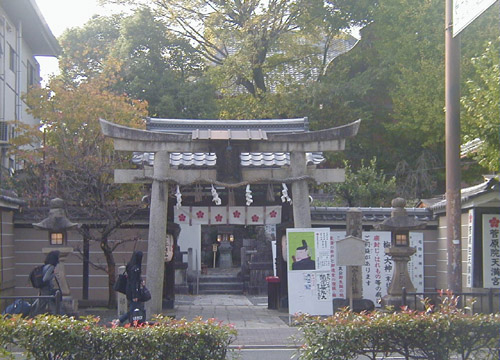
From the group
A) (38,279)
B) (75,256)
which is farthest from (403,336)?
(75,256)

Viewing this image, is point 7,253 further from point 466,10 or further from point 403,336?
point 466,10

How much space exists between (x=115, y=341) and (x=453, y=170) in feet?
22.6

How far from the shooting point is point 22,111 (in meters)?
29.2

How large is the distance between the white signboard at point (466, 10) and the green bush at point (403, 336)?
13.9 feet

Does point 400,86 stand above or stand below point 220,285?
above

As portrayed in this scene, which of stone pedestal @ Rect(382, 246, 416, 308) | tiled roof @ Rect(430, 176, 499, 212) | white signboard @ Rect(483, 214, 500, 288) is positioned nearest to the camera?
tiled roof @ Rect(430, 176, 499, 212)

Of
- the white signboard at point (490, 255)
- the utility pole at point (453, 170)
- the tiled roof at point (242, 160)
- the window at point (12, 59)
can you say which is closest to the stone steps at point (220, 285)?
the tiled roof at point (242, 160)

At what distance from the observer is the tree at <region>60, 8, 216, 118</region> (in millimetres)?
31875

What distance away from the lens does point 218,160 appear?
55.7ft

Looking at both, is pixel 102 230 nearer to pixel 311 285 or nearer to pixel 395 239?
pixel 311 285

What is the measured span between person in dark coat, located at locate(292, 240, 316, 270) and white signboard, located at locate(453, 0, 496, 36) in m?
7.63

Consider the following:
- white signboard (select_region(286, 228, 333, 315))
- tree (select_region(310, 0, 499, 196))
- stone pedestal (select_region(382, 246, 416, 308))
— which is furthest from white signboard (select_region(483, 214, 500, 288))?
tree (select_region(310, 0, 499, 196))

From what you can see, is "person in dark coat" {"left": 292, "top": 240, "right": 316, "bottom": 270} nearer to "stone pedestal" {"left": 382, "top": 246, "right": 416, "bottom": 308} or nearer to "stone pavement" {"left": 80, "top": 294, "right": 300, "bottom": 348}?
"stone pavement" {"left": 80, "top": 294, "right": 300, "bottom": 348}

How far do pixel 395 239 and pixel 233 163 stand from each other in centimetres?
486
